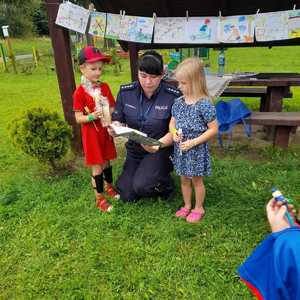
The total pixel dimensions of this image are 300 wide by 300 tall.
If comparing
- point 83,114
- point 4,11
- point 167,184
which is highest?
point 4,11

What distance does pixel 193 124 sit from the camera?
2738 millimetres

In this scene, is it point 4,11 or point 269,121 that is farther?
point 4,11

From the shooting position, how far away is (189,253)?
2621 mm

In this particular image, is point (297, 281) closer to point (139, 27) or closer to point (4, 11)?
point (139, 27)

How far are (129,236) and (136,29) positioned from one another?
2322mm

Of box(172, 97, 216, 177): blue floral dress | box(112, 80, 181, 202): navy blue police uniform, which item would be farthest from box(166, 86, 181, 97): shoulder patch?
box(172, 97, 216, 177): blue floral dress

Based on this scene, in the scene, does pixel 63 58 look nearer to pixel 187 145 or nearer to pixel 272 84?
pixel 187 145

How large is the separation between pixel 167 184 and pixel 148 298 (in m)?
1.28

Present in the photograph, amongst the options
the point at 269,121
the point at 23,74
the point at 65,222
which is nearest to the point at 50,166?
the point at 65,222

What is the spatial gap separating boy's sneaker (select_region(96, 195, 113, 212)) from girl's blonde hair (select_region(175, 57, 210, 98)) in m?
1.38

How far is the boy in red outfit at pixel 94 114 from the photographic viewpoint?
117 inches

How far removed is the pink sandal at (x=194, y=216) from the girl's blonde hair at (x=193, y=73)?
108 centimetres

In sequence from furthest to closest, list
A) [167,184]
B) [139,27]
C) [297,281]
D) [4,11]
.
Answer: [4,11] < [139,27] < [167,184] < [297,281]

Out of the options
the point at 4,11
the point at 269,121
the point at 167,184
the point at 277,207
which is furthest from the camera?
the point at 4,11
